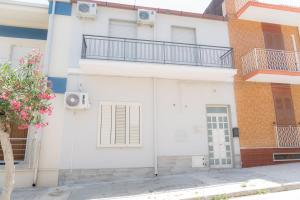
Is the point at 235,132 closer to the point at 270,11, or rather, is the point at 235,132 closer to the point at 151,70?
the point at 151,70

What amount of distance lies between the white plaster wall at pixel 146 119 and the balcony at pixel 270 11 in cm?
359

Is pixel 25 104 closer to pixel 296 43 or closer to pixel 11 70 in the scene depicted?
pixel 11 70

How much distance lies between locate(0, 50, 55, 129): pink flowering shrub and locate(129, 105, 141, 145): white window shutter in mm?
4321

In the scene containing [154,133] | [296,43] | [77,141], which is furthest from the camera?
[296,43]

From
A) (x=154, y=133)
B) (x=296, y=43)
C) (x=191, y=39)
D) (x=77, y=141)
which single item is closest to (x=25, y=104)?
(x=77, y=141)

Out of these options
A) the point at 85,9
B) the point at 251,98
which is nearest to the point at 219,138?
the point at 251,98

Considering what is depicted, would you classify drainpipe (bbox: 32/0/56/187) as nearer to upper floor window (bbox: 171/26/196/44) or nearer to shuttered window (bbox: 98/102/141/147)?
shuttered window (bbox: 98/102/141/147)

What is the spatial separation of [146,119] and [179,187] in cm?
315

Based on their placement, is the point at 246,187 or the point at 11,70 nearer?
the point at 11,70

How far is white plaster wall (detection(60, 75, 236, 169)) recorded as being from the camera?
27.9ft

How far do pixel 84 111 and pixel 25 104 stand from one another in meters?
4.12

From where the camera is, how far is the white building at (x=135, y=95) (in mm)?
8516

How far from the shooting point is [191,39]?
10.9 metres

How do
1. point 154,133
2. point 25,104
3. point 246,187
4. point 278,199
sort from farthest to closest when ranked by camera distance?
point 154,133 < point 246,187 < point 278,199 < point 25,104
